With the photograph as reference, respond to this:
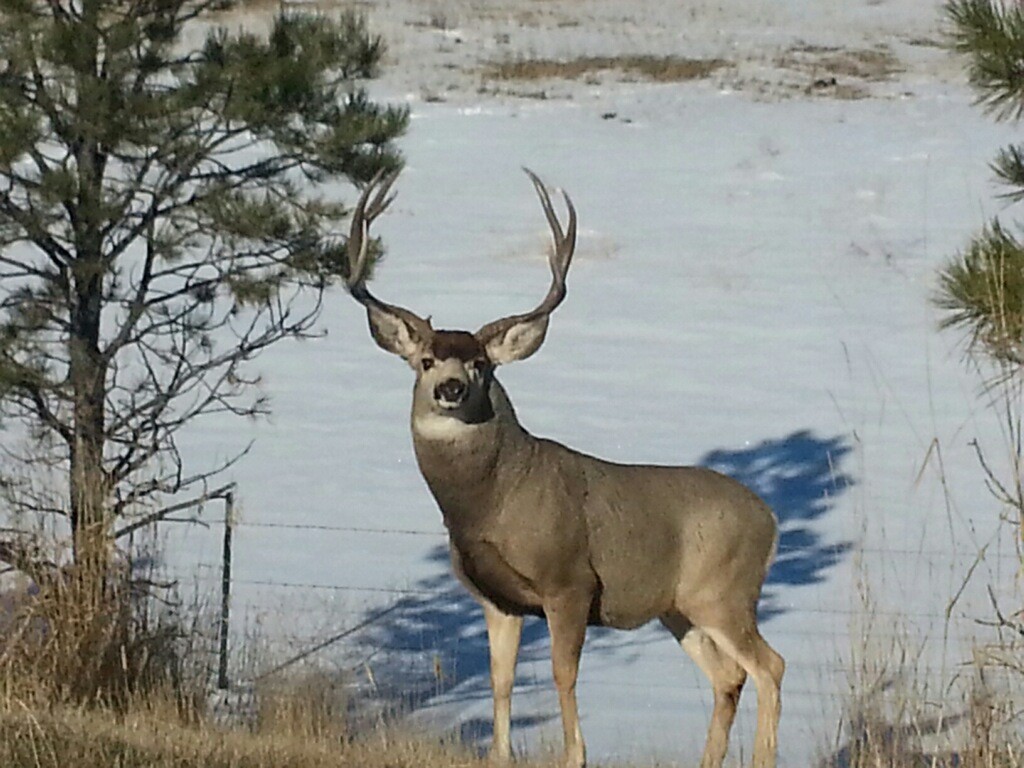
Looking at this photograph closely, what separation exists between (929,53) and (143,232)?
31.3 meters

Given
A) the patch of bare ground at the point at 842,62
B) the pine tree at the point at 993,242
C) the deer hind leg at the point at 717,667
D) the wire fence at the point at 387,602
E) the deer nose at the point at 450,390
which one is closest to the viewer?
the pine tree at the point at 993,242

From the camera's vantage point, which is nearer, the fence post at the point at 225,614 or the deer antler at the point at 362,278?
the deer antler at the point at 362,278

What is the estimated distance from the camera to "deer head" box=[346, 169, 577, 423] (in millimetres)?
7141

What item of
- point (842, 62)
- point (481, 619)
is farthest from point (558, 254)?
point (842, 62)

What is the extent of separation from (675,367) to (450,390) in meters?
13.7

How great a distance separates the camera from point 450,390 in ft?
23.0

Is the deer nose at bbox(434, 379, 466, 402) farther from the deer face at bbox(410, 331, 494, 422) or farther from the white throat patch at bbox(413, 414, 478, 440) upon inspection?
the white throat patch at bbox(413, 414, 478, 440)

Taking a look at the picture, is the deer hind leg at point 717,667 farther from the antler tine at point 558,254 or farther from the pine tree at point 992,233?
the pine tree at point 992,233

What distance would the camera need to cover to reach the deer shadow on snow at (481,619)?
10836 mm

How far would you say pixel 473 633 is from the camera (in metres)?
12.2

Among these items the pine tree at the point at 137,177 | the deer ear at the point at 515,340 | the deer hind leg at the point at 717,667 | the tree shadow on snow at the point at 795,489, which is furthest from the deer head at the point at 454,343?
the tree shadow on snow at the point at 795,489

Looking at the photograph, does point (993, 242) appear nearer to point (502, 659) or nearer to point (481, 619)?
point (502, 659)

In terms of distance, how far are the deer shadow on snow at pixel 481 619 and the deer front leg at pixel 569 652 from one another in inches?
60.3

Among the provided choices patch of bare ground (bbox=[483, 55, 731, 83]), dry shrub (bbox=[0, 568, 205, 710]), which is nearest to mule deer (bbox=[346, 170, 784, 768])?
dry shrub (bbox=[0, 568, 205, 710])
